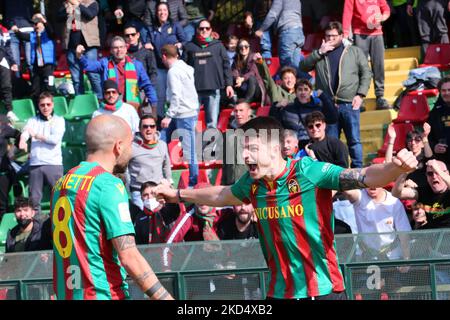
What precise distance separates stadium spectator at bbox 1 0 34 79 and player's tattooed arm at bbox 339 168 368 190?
33.6ft

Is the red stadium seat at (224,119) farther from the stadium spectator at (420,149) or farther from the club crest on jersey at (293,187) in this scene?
→ the club crest on jersey at (293,187)

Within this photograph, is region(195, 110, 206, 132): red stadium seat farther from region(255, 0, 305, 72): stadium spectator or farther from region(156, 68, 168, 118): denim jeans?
region(255, 0, 305, 72): stadium spectator

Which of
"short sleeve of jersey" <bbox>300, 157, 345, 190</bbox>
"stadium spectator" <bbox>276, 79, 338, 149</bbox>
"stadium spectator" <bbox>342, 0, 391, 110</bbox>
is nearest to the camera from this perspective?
"short sleeve of jersey" <bbox>300, 157, 345, 190</bbox>

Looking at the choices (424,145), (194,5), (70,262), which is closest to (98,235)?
→ (70,262)

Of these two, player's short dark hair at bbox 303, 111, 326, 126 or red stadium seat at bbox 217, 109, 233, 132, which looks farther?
red stadium seat at bbox 217, 109, 233, 132

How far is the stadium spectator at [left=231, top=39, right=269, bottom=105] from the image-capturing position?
14750mm

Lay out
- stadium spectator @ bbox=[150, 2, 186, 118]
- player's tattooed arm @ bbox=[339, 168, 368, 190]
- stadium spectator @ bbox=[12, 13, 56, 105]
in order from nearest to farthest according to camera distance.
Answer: player's tattooed arm @ bbox=[339, 168, 368, 190] → stadium spectator @ bbox=[150, 2, 186, 118] → stadium spectator @ bbox=[12, 13, 56, 105]

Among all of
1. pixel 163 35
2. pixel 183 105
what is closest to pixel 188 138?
pixel 183 105

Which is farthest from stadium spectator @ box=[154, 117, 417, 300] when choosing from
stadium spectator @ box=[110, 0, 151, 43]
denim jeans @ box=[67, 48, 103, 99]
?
stadium spectator @ box=[110, 0, 151, 43]

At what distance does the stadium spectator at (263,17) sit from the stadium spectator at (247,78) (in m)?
0.82

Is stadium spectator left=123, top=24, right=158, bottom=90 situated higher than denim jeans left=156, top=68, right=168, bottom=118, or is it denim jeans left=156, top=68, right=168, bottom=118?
stadium spectator left=123, top=24, right=158, bottom=90

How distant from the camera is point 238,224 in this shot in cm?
1068

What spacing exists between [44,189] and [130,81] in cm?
180

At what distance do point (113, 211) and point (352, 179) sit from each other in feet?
4.87
